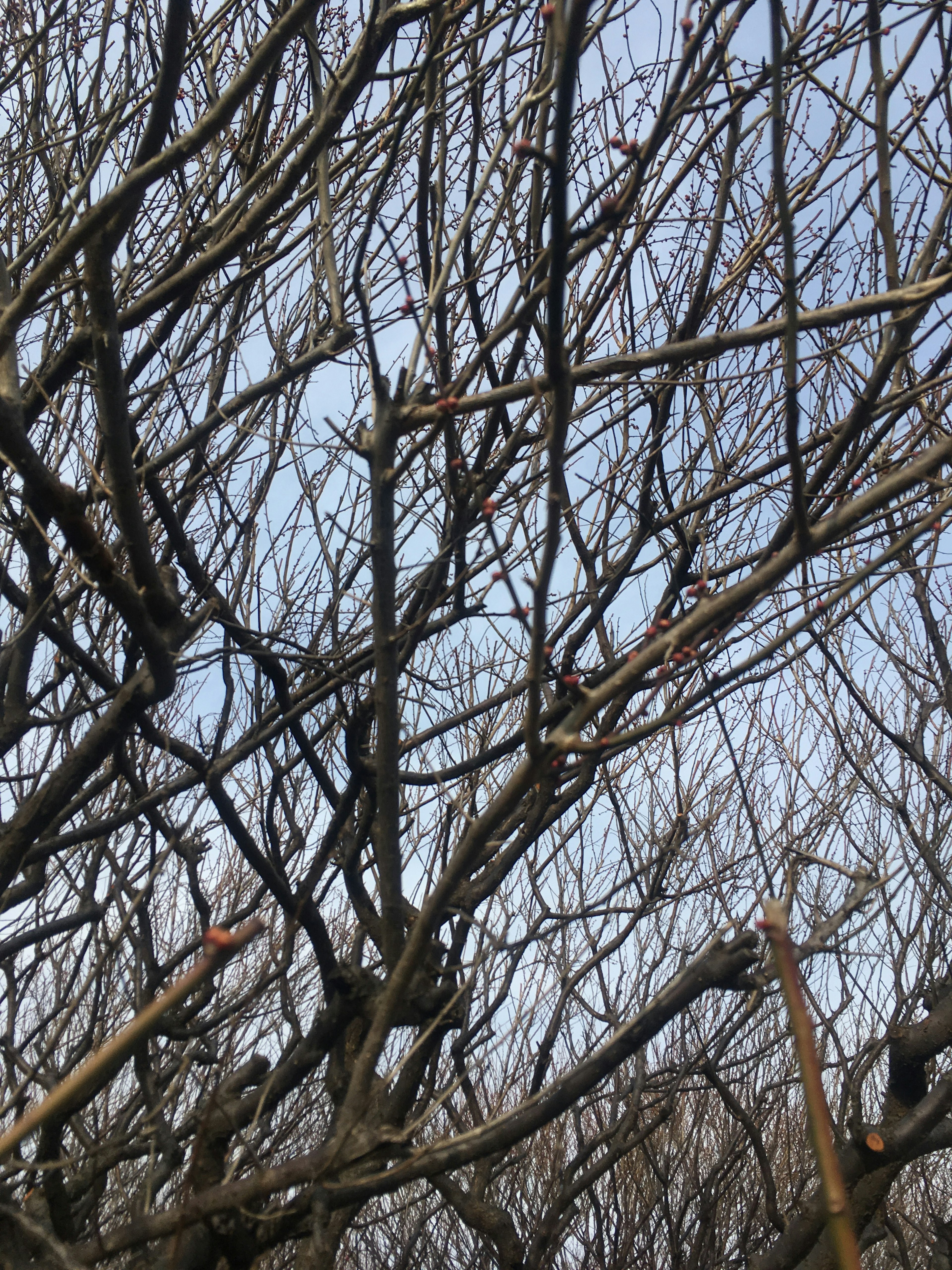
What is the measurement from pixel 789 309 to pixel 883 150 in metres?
0.63

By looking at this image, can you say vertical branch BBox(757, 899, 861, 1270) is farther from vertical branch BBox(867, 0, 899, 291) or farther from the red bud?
vertical branch BBox(867, 0, 899, 291)

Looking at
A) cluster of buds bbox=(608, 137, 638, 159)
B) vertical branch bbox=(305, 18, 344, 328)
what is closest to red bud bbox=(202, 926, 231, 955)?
cluster of buds bbox=(608, 137, 638, 159)

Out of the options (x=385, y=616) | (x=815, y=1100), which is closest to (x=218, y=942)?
(x=815, y=1100)

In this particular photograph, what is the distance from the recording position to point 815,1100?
534mm

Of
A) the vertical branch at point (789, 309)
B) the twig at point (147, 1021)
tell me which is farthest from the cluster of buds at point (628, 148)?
the twig at point (147, 1021)

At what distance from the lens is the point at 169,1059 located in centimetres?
489

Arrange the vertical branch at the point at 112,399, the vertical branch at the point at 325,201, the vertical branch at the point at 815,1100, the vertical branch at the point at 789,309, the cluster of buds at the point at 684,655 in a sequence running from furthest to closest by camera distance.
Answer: the vertical branch at the point at 325,201, the vertical branch at the point at 112,399, the cluster of buds at the point at 684,655, the vertical branch at the point at 789,309, the vertical branch at the point at 815,1100

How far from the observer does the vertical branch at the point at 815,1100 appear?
0.53 metres

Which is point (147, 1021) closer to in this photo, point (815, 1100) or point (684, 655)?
point (815, 1100)

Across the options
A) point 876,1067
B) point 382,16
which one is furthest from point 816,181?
point 876,1067

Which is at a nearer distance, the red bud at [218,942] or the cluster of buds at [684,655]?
the red bud at [218,942]

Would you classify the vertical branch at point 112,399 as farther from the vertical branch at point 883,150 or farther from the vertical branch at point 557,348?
the vertical branch at point 883,150

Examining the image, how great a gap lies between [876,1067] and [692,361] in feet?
22.5

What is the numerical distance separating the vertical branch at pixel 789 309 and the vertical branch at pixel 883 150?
441mm
